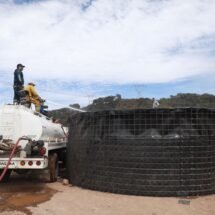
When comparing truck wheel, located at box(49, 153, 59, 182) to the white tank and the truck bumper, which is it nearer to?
the white tank

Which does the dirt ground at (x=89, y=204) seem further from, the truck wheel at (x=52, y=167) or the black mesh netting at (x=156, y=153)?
the truck wheel at (x=52, y=167)

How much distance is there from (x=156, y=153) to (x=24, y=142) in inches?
137

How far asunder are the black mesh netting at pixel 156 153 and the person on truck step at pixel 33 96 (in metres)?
3.79

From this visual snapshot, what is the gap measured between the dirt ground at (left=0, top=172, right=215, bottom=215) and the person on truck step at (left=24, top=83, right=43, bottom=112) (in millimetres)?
3565

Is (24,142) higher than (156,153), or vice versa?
(24,142)

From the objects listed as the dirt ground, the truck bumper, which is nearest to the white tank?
the truck bumper

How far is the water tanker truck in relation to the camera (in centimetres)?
950

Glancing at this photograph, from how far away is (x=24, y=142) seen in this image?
32.9 ft

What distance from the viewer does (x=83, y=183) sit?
32.2 feet

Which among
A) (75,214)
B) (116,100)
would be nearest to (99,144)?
(75,214)

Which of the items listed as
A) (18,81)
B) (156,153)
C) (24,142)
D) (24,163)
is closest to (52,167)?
(24,142)

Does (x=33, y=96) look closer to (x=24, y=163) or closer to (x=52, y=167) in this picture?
(x=52, y=167)

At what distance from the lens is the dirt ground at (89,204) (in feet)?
24.3

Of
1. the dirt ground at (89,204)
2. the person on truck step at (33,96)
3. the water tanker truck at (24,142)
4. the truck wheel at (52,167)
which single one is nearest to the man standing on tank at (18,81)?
the person on truck step at (33,96)
